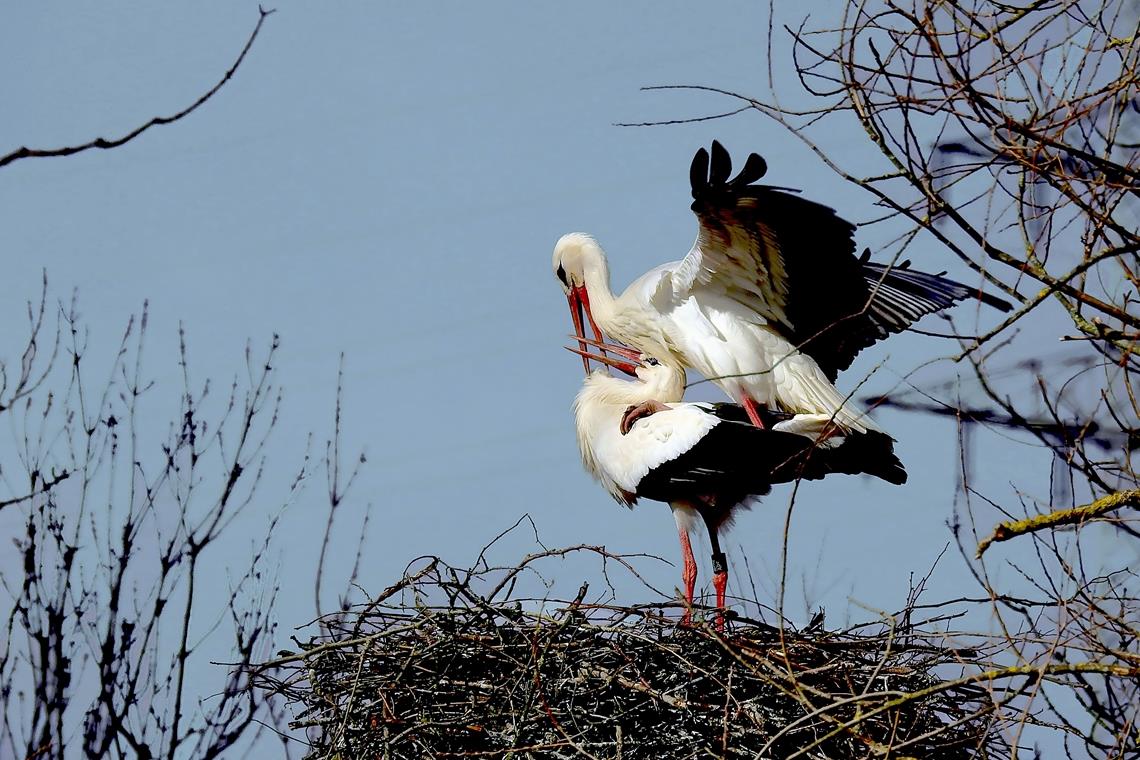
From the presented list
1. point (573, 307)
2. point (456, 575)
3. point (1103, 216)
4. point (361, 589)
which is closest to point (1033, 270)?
point (1103, 216)

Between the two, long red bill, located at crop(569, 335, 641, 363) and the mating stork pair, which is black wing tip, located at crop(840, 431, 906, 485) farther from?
long red bill, located at crop(569, 335, 641, 363)

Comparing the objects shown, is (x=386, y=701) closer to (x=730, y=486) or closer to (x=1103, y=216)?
(x=730, y=486)

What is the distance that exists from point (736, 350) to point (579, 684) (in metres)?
1.84

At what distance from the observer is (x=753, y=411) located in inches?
198

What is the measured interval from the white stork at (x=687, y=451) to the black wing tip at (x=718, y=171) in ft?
2.92

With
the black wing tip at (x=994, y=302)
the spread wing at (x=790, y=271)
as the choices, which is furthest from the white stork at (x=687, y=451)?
the black wing tip at (x=994, y=302)

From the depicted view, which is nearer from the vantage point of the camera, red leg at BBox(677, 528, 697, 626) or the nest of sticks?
the nest of sticks

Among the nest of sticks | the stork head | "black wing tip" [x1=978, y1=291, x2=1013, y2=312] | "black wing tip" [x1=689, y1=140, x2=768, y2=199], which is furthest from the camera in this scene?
the stork head

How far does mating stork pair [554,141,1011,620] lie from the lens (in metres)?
4.69

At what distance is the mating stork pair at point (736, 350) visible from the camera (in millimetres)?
4688

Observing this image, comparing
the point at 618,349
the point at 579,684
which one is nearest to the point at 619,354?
the point at 618,349

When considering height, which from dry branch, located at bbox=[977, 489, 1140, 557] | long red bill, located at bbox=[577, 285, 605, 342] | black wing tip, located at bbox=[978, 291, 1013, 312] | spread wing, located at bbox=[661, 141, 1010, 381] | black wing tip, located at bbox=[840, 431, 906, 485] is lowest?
dry branch, located at bbox=[977, 489, 1140, 557]

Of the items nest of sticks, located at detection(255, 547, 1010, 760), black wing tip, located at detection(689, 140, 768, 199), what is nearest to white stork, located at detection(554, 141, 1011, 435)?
black wing tip, located at detection(689, 140, 768, 199)

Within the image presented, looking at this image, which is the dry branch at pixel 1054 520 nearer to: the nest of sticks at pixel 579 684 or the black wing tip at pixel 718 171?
the nest of sticks at pixel 579 684
